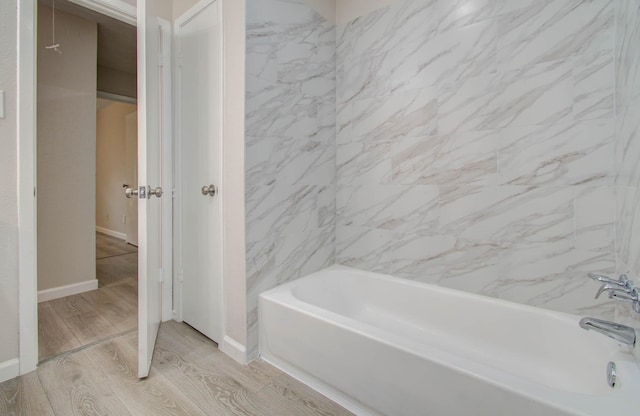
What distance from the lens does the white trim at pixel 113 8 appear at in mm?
1897

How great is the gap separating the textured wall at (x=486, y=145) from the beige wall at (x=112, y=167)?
175 inches

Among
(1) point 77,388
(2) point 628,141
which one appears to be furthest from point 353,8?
(1) point 77,388

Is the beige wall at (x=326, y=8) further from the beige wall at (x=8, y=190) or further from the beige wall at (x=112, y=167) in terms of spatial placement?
the beige wall at (x=112, y=167)

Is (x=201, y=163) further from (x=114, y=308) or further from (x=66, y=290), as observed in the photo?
(x=66, y=290)

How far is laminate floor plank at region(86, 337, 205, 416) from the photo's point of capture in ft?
4.41

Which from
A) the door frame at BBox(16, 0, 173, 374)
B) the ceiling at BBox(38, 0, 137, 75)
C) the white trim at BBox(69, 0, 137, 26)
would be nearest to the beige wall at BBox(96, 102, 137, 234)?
the ceiling at BBox(38, 0, 137, 75)

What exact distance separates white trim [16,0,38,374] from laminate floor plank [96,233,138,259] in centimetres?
272

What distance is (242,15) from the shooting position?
5.36ft

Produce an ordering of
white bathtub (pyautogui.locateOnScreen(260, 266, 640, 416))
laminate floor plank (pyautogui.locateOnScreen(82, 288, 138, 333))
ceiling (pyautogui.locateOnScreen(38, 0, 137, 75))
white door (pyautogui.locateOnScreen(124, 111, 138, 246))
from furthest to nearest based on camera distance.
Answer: white door (pyautogui.locateOnScreen(124, 111, 138, 246))
ceiling (pyautogui.locateOnScreen(38, 0, 137, 75))
laminate floor plank (pyautogui.locateOnScreen(82, 288, 138, 333))
white bathtub (pyautogui.locateOnScreen(260, 266, 640, 416))

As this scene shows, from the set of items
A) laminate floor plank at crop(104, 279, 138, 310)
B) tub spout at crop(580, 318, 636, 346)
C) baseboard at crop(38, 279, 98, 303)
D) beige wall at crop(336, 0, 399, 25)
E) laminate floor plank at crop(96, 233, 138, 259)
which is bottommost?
laminate floor plank at crop(104, 279, 138, 310)

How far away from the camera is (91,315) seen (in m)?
2.29

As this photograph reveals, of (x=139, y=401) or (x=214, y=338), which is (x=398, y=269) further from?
(x=139, y=401)

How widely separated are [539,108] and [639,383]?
1201 millimetres

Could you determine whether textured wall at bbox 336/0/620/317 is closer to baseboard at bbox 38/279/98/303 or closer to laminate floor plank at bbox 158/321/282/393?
laminate floor plank at bbox 158/321/282/393
